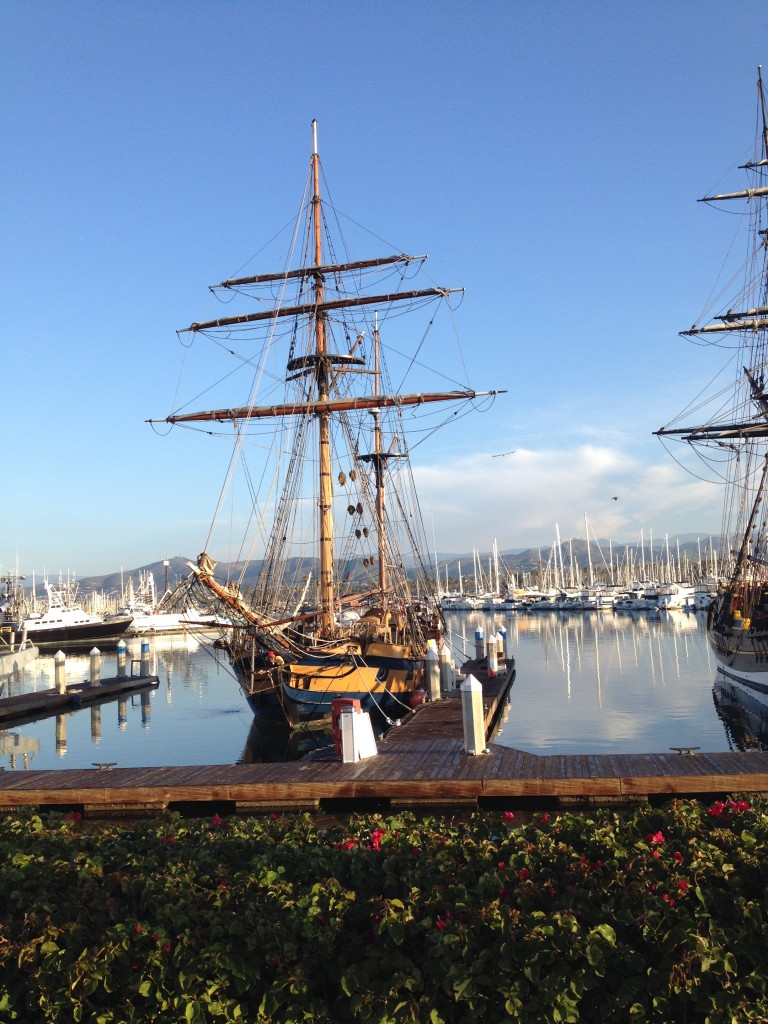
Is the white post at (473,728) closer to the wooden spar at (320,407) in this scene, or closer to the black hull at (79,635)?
the wooden spar at (320,407)

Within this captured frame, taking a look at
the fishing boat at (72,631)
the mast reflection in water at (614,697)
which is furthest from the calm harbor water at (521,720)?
the fishing boat at (72,631)

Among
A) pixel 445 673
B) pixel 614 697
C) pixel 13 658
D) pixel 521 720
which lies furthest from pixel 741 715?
pixel 13 658

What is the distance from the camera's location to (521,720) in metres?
32.2

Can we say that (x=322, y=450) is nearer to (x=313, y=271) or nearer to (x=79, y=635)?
(x=313, y=271)

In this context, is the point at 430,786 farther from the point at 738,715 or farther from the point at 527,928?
the point at 738,715

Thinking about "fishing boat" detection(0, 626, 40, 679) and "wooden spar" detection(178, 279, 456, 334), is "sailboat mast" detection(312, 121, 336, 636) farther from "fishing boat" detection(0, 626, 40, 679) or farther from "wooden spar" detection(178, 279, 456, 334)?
"fishing boat" detection(0, 626, 40, 679)

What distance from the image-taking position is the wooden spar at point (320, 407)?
34.3 m

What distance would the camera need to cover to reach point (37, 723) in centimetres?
3450

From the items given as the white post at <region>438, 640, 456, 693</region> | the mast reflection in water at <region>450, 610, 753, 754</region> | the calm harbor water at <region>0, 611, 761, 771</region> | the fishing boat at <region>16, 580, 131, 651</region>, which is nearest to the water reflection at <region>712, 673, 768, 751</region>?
the calm harbor water at <region>0, 611, 761, 771</region>

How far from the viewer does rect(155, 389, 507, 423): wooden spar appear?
3428cm

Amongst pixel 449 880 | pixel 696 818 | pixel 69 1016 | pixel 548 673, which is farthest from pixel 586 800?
pixel 548 673

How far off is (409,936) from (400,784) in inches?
269

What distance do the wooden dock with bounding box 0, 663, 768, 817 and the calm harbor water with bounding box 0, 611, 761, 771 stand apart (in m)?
11.8

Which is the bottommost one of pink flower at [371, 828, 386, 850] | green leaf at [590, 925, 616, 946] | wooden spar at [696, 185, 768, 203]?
green leaf at [590, 925, 616, 946]
